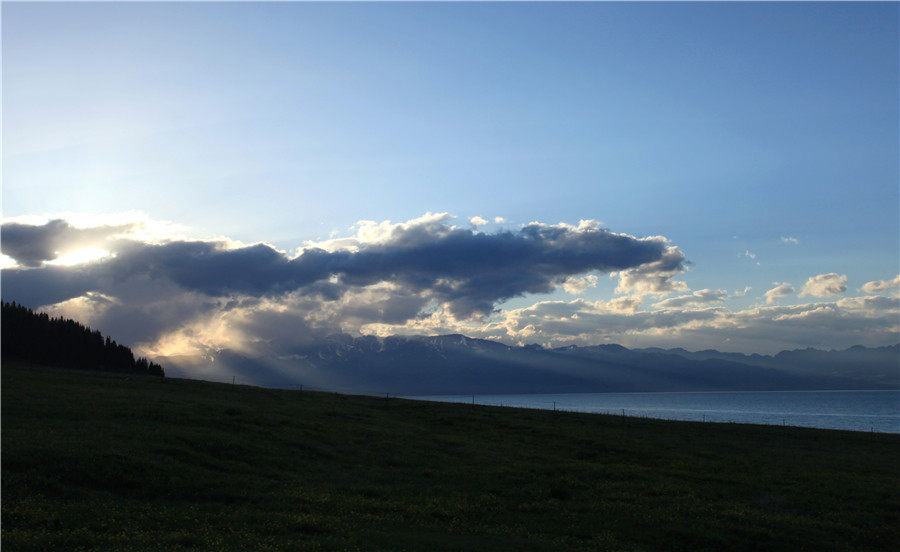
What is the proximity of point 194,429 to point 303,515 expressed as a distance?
993 inches

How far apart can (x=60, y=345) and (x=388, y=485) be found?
397 ft

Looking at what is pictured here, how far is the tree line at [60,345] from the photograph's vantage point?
121 metres

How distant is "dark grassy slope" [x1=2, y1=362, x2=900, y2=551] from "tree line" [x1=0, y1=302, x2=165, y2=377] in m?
64.4

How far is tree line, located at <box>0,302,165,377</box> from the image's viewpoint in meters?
121

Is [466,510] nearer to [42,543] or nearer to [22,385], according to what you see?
[42,543]

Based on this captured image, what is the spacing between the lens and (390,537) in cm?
2548

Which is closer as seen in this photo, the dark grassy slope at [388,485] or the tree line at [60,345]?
the dark grassy slope at [388,485]

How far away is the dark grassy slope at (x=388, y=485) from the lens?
2595cm


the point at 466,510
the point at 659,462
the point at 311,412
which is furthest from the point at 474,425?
the point at 466,510

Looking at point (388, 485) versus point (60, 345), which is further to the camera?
point (60, 345)

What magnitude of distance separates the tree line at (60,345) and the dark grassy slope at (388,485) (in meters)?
64.4

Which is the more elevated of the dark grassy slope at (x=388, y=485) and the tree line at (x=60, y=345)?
the tree line at (x=60, y=345)

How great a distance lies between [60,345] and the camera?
128250mm

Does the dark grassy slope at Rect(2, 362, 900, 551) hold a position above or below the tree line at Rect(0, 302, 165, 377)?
below
